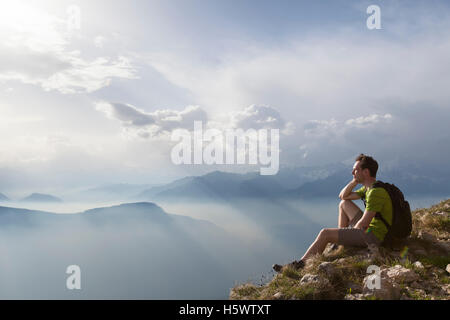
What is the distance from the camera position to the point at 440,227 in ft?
29.7

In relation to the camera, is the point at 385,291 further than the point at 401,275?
No

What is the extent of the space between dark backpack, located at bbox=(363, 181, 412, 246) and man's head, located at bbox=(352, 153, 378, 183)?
13.7 inches

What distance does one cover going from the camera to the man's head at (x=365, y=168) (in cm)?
719

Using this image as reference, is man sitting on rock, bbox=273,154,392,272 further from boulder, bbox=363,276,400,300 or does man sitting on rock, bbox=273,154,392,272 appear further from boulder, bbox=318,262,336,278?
boulder, bbox=363,276,400,300

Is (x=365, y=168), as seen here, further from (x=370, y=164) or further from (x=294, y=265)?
(x=294, y=265)

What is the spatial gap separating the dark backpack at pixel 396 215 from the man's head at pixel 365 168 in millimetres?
348

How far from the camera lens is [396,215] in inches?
269

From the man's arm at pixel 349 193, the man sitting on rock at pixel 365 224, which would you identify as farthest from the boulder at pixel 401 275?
the man's arm at pixel 349 193

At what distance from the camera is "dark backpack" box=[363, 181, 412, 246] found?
6.75m

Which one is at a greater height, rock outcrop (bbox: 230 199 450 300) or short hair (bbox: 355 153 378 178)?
short hair (bbox: 355 153 378 178)

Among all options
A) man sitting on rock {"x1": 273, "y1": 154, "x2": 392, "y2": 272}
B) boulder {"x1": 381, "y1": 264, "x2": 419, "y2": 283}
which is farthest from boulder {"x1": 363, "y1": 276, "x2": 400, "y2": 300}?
man sitting on rock {"x1": 273, "y1": 154, "x2": 392, "y2": 272}

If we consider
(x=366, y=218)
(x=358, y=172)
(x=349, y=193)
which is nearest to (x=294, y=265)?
(x=366, y=218)

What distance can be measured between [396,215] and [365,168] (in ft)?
4.24
